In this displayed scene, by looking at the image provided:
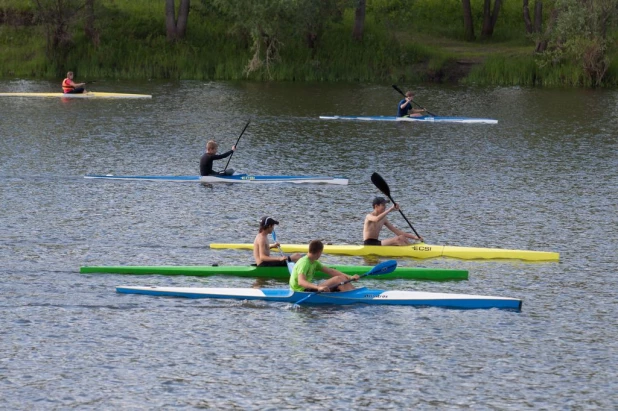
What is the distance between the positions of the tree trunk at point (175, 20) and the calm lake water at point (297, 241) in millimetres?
19971

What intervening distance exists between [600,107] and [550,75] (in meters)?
9.35

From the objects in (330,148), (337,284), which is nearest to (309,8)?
(330,148)

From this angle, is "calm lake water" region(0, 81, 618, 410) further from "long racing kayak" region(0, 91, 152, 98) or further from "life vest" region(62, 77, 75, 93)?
"life vest" region(62, 77, 75, 93)

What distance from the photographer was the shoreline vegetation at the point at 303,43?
183 feet

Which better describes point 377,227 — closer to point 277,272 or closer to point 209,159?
point 277,272

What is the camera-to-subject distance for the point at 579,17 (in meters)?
53.8

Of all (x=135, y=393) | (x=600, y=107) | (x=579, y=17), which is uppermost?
(x=579, y=17)

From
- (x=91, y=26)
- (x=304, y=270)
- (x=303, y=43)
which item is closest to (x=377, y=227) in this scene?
(x=304, y=270)

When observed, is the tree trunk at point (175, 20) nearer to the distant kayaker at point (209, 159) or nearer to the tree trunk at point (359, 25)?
the tree trunk at point (359, 25)

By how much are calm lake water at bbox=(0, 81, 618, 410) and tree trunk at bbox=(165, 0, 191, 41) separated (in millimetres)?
19971

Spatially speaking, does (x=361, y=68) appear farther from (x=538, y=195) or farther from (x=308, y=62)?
(x=538, y=195)

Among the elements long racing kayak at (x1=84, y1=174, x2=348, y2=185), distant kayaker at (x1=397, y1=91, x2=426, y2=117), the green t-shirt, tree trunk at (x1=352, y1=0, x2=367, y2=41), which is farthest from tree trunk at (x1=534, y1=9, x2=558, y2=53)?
the green t-shirt

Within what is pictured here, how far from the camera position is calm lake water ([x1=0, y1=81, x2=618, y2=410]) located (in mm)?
14195

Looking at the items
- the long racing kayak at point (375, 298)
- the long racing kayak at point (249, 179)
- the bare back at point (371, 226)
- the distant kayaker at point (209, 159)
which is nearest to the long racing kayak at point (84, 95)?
the long racing kayak at point (249, 179)
